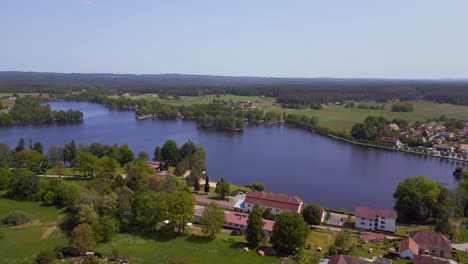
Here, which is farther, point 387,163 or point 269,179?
point 387,163

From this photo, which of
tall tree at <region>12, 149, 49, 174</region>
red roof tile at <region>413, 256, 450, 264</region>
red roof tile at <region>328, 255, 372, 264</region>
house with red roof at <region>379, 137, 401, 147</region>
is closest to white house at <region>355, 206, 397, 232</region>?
red roof tile at <region>413, 256, 450, 264</region>

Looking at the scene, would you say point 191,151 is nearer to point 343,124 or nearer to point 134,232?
point 134,232

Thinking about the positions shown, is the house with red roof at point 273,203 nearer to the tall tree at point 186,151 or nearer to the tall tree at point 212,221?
the tall tree at point 212,221

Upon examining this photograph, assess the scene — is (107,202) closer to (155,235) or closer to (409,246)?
(155,235)

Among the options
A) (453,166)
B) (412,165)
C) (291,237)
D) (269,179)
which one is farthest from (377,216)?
(453,166)

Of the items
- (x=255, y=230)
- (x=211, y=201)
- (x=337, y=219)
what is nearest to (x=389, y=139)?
(x=337, y=219)

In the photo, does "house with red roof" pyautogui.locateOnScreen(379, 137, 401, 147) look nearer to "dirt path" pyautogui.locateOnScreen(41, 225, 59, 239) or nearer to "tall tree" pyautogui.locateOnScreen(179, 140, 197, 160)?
"tall tree" pyautogui.locateOnScreen(179, 140, 197, 160)
